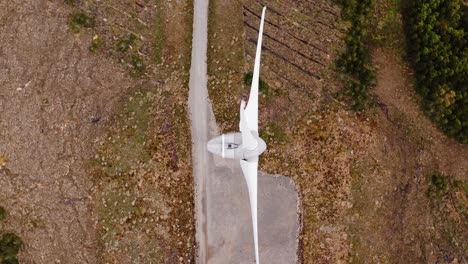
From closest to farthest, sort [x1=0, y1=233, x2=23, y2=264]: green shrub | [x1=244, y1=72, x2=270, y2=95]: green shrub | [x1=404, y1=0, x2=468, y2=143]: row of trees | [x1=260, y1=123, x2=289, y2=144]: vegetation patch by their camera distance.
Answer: [x1=0, y1=233, x2=23, y2=264]: green shrub, [x1=404, y1=0, x2=468, y2=143]: row of trees, [x1=260, y1=123, x2=289, y2=144]: vegetation patch, [x1=244, y1=72, x2=270, y2=95]: green shrub

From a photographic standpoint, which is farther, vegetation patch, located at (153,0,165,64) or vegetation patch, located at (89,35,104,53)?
vegetation patch, located at (153,0,165,64)

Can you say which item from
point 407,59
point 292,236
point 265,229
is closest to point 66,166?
point 265,229

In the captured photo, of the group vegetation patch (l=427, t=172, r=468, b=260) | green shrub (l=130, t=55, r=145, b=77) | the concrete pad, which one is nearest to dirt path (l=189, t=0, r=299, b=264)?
the concrete pad

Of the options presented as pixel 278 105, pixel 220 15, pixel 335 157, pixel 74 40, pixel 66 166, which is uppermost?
pixel 220 15

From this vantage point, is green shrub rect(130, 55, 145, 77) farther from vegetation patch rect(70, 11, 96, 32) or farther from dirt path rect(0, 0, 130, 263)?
vegetation patch rect(70, 11, 96, 32)

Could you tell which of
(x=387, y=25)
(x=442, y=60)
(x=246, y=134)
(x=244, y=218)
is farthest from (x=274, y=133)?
(x=442, y=60)

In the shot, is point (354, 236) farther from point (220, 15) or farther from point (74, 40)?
point (74, 40)
